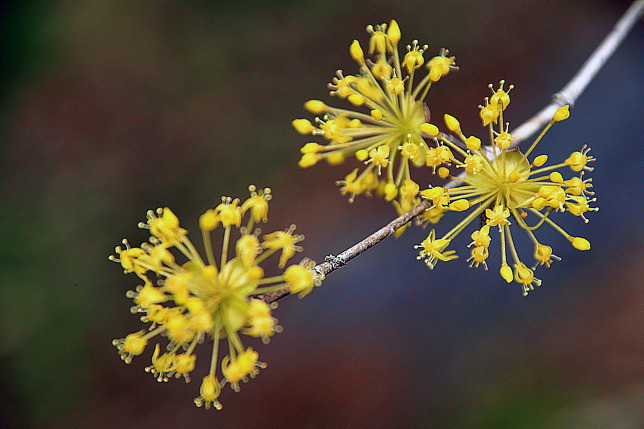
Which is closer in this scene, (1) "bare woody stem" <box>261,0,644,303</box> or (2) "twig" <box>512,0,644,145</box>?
(1) "bare woody stem" <box>261,0,644,303</box>

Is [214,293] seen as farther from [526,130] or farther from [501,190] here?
[526,130]

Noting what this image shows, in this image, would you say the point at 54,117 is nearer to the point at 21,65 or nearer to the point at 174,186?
the point at 21,65

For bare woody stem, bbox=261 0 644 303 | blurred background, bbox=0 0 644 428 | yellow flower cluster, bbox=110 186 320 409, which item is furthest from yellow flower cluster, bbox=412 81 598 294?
blurred background, bbox=0 0 644 428

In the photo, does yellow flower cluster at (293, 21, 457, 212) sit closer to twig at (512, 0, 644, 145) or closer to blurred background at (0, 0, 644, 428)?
twig at (512, 0, 644, 145)

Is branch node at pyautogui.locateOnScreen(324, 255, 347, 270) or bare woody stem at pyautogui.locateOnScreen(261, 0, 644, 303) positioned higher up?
bare woody stem at pyautogui.locateOnScreen(261, 0, 644, 303)

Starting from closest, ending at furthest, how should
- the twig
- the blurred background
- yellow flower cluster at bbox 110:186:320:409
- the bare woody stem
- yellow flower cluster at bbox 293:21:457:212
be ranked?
yellow flower cluster at bbox 110:186:320:409
the bare woody stem
yellow flower cluster at bbox 293:21:457:212
the twig
the blurred background

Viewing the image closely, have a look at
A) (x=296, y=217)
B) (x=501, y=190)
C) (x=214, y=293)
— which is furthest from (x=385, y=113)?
(x=296, y=217)

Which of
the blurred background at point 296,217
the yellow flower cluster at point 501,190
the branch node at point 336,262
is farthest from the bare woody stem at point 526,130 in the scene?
the blurred background at point 296,217

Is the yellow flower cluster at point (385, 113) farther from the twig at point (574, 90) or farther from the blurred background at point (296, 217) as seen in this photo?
the blurred background at point (296, 217)
